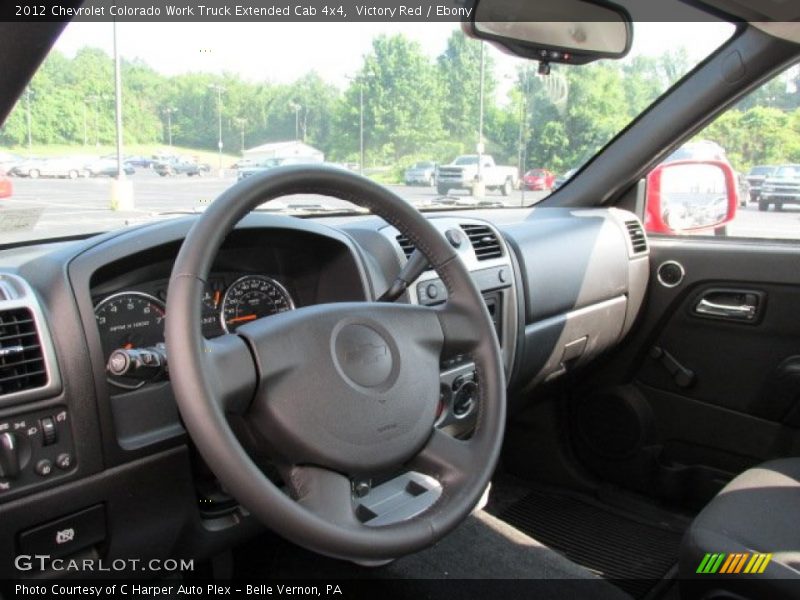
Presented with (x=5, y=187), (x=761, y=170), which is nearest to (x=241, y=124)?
(x=5, y=187)

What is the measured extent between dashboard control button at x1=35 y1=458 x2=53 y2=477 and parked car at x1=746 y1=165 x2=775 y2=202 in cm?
269

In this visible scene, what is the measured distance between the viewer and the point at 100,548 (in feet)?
5.08

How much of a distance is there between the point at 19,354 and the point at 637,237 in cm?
245

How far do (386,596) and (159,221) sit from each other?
1.24m

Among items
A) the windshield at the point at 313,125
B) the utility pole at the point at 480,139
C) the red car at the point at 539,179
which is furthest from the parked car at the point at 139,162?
the red car at the point at 539,179

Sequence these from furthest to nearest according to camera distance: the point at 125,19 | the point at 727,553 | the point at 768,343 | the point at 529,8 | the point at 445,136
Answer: the point at 768,343, the point at 445,136, the point at 529,8, the point at 727,553, the point at 125,19

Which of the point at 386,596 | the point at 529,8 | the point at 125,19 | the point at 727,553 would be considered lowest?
the point at 386,596

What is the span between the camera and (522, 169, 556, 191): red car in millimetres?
3084

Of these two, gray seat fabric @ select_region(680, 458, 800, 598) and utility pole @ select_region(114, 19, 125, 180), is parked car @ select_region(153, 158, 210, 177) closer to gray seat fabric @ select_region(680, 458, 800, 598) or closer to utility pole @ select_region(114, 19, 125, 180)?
utility pole @ select_region(114, 19, 125, 180)

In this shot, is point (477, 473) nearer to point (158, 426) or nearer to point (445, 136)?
point (158, 426)

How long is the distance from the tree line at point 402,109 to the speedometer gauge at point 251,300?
0.33m

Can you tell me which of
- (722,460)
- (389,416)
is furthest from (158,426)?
(722,460)

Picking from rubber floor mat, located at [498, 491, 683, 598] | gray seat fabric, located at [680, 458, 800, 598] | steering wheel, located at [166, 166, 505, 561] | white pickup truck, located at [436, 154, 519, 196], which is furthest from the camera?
white pickup truck, located at [436, 154, 519, 196]

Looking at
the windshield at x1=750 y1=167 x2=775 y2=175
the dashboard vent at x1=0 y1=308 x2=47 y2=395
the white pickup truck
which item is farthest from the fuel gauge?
the windshield at x1=750 y1=167 x2=775 y2=175
